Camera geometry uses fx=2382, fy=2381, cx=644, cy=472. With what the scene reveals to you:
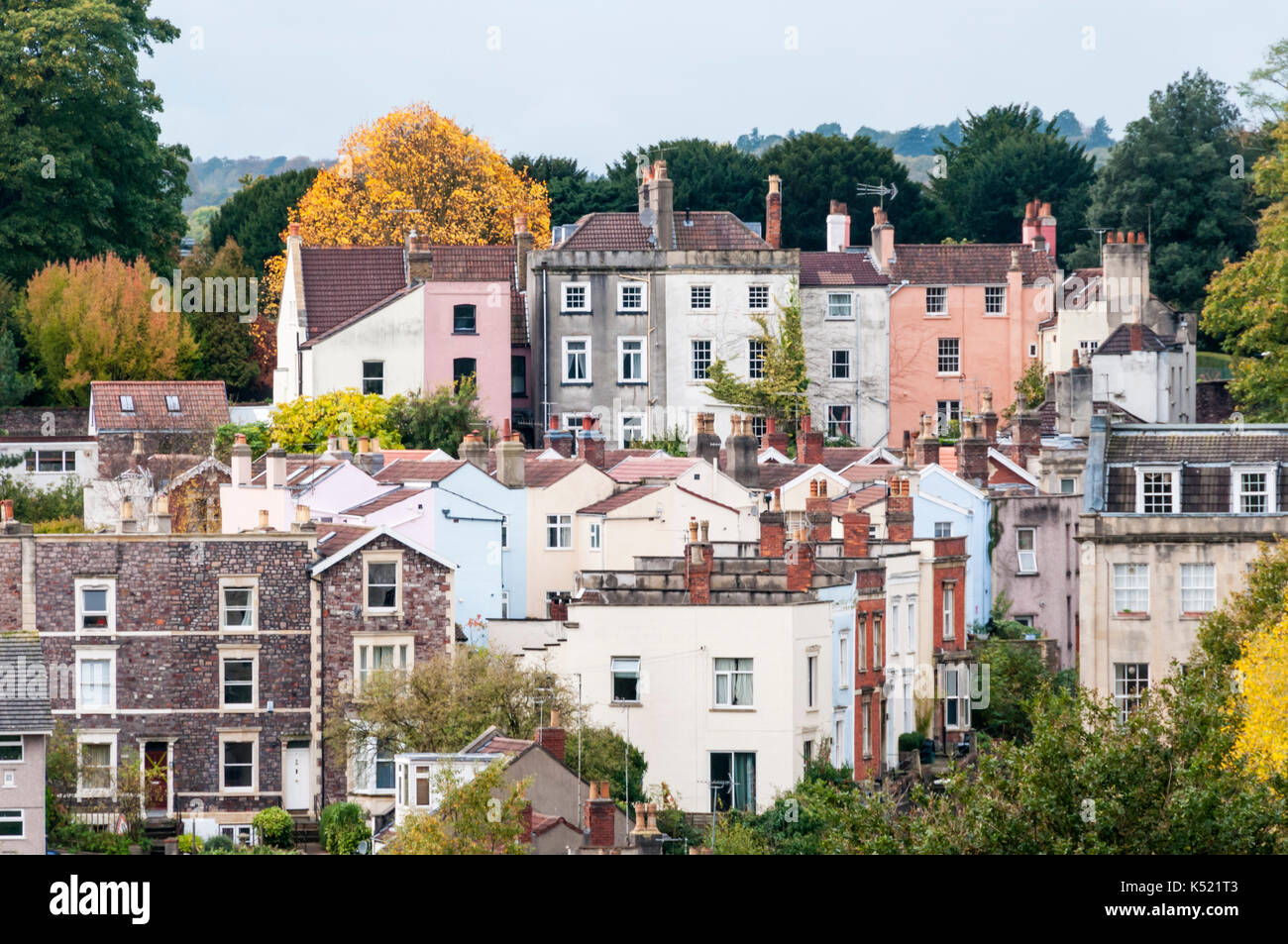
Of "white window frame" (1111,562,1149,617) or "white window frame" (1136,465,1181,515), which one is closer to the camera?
"white window frame" (1111,562,1149,617)

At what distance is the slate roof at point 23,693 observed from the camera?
140 ft

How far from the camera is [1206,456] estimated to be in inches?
2030

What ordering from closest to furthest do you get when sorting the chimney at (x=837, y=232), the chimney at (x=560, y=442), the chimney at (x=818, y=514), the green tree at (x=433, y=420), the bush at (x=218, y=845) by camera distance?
1. the bush at (x=218, y=845)
2. the chimney at (x=818, y=514)
3. the chimney at (x=560, y=442)
4. the green tree at (x=433, y=420)
5. the chimney at (x=837, y=232)

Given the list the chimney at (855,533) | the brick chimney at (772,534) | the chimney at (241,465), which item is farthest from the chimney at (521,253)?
the brick chimney at (772,534)

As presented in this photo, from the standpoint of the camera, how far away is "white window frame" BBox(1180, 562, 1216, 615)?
5006 cm

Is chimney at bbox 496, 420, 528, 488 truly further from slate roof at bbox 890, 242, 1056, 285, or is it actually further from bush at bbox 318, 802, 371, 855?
slate roof at bbox 890, 242, 1056, 285

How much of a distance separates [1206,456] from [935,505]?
6739 millimetres

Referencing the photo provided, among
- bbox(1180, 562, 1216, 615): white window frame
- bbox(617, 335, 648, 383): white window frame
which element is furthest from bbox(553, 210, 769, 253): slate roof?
bbox(1180, 562, 1216, 615): white window frame

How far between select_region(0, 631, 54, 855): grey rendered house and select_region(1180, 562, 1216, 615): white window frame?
23234mm

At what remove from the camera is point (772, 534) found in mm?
45500

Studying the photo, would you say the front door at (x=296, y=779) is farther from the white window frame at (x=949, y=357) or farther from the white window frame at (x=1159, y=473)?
the white window frame at (x=949, y=357)

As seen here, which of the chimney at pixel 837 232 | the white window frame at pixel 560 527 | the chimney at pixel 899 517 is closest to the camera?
the chimney at pixel 899 517

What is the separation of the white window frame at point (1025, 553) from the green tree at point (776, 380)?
12.2 meters
